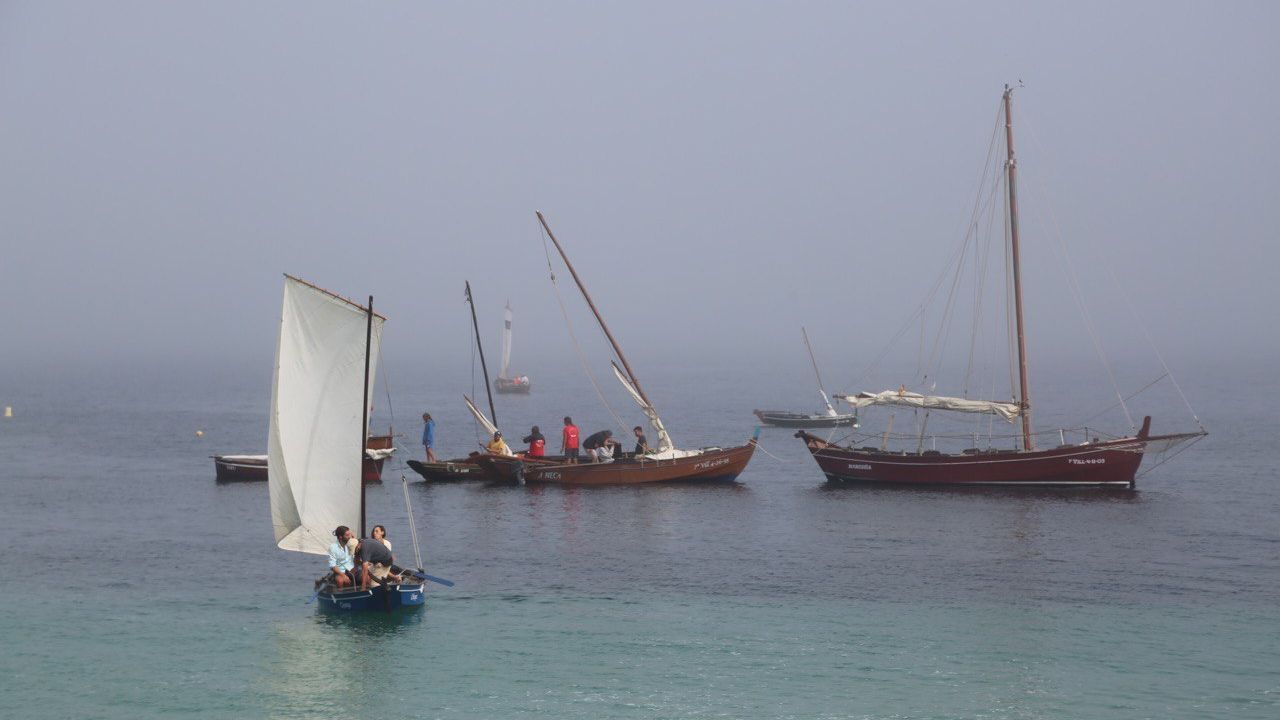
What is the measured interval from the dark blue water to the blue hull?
0.47m

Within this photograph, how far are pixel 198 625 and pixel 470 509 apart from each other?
2096 centimetres

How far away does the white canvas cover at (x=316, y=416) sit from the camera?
1237 inches

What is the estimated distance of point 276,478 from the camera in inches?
1270

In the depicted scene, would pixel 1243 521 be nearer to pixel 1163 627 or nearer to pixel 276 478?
pixel 1163 627

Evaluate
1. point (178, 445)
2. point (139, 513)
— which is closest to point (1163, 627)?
point (139, 513)

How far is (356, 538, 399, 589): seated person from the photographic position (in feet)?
102

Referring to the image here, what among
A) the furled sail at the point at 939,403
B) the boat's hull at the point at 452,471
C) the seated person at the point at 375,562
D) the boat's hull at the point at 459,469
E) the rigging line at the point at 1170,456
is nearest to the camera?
the seated person at the point at 375,562

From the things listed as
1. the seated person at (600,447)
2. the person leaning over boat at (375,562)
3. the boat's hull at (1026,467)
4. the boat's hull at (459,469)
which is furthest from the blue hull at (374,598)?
the boat's hull at (1026,467)

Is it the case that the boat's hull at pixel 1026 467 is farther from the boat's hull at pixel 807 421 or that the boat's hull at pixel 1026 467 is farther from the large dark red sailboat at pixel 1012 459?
the boat's hull at pixel 807 421

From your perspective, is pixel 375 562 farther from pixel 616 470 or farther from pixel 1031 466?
pixel 1031 466

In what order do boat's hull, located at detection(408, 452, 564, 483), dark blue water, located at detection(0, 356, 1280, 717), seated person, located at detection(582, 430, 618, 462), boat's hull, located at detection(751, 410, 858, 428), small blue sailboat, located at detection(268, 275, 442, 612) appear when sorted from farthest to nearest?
boat's hull, located at detection(751, 410, 858, 428) < boat's hull, located at detection(408, 452, 564, 483) < seated person, located at detection(582, 430, 618, 462) < small blue sailboat, located at detection(268, 275, 442, 612) < dark blue water, located at detection(0, 356, 1280, 717)

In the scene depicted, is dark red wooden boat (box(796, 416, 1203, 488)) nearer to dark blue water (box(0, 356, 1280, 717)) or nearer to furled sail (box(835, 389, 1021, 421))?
dark blue water (box(0, 356, 1280, 717))

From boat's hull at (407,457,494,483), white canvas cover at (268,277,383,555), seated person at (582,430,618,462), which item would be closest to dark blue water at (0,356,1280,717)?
boat's hull at (407,457,494,483)

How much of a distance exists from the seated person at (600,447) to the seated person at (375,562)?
26.4 meters
